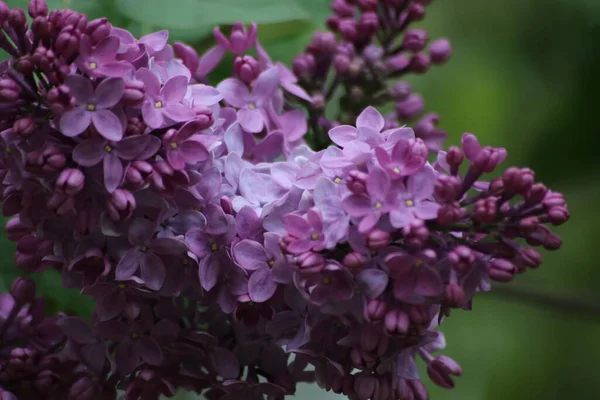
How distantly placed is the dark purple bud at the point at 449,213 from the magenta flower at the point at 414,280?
4 centimetres

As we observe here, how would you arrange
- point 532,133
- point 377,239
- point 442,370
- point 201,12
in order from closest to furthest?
point 377,239 < point 442,370 < point 201,12 < point 532,133

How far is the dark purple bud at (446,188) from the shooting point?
59cm

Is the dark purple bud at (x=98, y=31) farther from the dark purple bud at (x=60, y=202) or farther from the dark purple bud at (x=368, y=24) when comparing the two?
the dark purple bud at (x=368, y=24)

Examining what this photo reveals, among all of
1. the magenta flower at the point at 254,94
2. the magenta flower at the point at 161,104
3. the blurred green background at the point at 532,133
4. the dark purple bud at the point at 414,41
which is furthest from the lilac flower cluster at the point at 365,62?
the blurred green background at the point at 532,133

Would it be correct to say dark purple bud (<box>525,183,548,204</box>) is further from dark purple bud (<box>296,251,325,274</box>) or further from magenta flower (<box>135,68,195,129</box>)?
magenta flower (<box>135,68,195,129</box>)

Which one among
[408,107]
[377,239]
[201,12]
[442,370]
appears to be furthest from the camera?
[408,107]

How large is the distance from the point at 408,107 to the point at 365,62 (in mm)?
106

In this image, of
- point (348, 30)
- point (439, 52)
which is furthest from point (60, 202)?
point (439, 52)

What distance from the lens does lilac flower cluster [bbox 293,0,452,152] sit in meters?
0.95

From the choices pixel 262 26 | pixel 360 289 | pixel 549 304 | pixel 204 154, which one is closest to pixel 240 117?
pixel 204 154

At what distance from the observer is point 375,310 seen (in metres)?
0.61

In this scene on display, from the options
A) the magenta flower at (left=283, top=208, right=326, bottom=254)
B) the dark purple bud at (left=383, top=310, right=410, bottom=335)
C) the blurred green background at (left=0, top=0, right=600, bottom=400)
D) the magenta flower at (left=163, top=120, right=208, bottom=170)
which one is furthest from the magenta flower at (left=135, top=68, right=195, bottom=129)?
the blurred green background at (left=0, top=0, right=600, bottom=400)

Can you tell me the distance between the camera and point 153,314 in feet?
2.36

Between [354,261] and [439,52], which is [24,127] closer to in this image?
[354,261]
